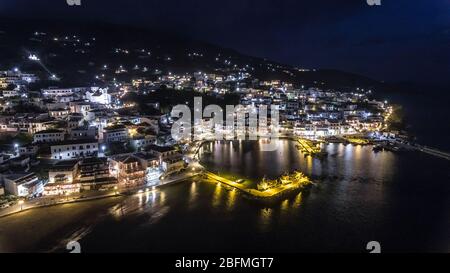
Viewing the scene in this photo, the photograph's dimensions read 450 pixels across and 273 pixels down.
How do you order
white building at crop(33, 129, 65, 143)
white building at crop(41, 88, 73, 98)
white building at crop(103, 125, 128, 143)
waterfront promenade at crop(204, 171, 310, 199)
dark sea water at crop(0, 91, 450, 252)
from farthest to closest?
1. white building at crop(41, 88, 73, 98)
2. white building at crop(103, 125, 128, 143)
3. white building at crop(33, 129, 65, 143)
4. waterfront promenade at crop(204, 171, 310, 199)
5. dark sea water at crop(0, 91, 450, 252)

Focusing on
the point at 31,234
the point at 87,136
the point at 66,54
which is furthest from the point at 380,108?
the point at 66,54

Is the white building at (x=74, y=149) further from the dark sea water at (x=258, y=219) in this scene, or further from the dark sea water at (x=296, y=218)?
the dark sea water at (x=296, y=218)

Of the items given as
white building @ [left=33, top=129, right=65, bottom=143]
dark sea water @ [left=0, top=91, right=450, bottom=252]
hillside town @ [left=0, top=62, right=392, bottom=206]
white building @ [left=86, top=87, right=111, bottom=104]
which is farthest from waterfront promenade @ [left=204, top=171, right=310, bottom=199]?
white building @ [left=86, top=87, right=111, bottom=104]

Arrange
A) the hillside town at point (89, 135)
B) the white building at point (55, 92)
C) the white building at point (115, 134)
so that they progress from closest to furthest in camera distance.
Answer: the hillside town at point (89, 135)
the white building at point (115, 134)
the white building at point (55, 92)

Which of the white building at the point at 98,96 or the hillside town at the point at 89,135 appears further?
the white building at the point at 98,96

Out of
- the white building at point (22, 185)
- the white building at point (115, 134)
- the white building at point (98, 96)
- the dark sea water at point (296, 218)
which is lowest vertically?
the dark sea water at point (296, 218)

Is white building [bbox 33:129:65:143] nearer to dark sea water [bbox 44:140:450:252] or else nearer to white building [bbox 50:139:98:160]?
white building [bbox 50:139:98:160]

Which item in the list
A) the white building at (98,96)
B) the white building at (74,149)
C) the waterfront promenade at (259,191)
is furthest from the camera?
the white building at (98,96)

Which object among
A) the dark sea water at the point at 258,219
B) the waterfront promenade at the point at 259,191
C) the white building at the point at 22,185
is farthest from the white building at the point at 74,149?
the waterfront promenade at the point at 259,191

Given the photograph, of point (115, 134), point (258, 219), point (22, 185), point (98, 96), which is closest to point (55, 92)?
point (98, 96)
